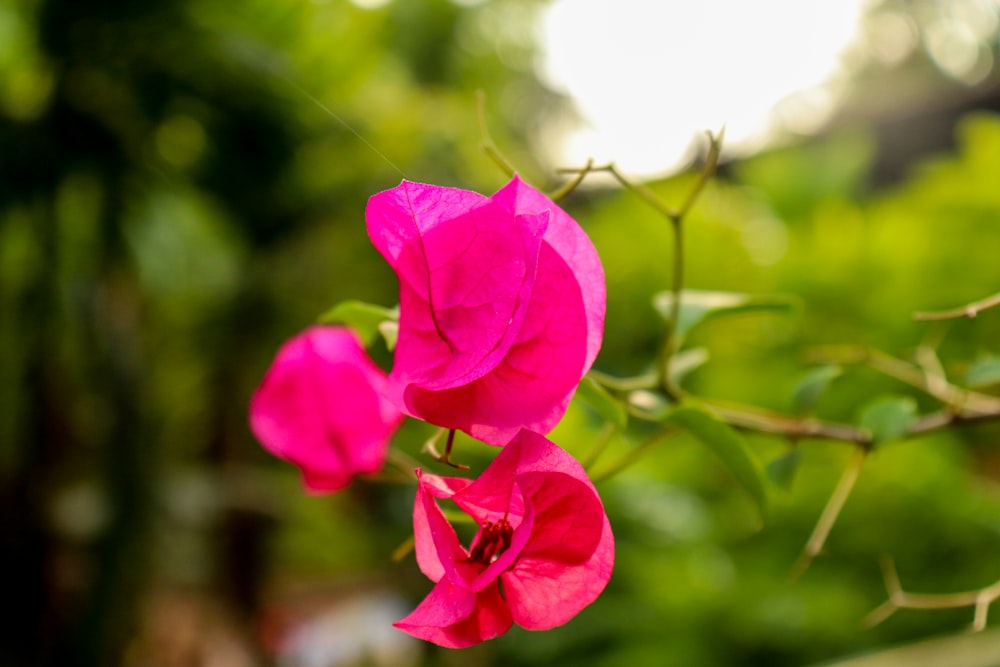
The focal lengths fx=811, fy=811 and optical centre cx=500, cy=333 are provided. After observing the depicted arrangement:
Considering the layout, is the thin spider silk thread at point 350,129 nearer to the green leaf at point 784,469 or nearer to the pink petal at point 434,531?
the pink petal at point 434,531

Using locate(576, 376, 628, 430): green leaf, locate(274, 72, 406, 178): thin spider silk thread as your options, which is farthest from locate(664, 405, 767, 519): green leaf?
locate(274, 72, 406, 178): thin spider silk thread

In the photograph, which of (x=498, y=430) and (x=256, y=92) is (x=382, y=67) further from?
Answer: (x=498, y=430)

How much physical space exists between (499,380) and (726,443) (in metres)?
0.11

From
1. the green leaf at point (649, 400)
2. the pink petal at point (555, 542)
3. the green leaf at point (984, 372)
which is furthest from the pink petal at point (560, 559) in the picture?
the green leaf at point (984, 372)

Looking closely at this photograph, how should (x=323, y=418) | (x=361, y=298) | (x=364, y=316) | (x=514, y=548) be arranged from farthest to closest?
(x=361, y=298)
(x=323, y=418)
(x=364, y=316)
(x=514, y=548)

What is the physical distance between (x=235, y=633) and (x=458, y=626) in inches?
90.7

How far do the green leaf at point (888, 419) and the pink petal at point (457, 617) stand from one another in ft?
0.61

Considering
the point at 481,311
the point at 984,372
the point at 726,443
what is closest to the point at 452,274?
the point at 481,311

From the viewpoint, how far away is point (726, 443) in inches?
11.1

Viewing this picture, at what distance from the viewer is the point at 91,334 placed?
1453 millimetres

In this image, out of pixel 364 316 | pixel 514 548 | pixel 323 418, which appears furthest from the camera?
pixel 323 418

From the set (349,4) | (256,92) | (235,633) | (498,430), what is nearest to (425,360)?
(498,430)

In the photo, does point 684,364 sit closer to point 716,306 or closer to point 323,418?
point 716,306

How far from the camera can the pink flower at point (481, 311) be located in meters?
0.20
